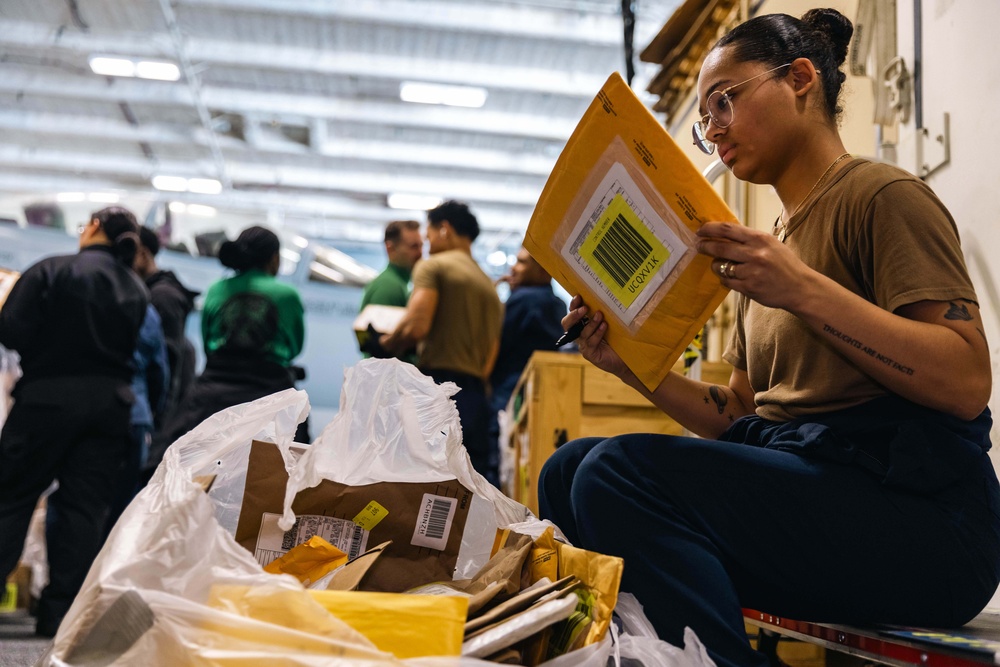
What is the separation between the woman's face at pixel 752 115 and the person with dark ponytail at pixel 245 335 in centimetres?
195

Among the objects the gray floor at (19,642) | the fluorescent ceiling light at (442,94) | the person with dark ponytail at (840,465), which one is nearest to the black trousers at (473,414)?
the gray floor at (19,642)

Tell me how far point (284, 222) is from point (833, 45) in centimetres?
1190

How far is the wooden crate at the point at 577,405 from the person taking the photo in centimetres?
245

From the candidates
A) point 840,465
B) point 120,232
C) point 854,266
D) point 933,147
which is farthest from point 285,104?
point 840,465

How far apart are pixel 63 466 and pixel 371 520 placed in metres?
2.04

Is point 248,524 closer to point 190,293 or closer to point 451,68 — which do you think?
point 190,293

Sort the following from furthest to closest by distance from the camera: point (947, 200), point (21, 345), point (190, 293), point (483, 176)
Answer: point (483, 176) < point (190, 293) < point (21, 345) < point (947, 200)

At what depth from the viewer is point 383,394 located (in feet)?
4.07

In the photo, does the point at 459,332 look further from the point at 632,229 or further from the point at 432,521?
the point at 632,229

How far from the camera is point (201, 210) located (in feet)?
29.7

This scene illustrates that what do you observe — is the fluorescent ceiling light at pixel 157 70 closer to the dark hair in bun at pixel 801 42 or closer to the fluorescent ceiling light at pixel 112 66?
the fluorescent ceiling light at pixel 112 66

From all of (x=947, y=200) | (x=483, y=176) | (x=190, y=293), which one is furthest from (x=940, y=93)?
(x=483, y=176)

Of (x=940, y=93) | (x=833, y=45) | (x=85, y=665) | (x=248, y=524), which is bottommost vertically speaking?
(x=85, y=665)

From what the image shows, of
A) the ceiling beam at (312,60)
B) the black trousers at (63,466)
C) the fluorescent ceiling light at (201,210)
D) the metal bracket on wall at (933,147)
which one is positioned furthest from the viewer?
the fluorescent ceiling light at (201,210)
